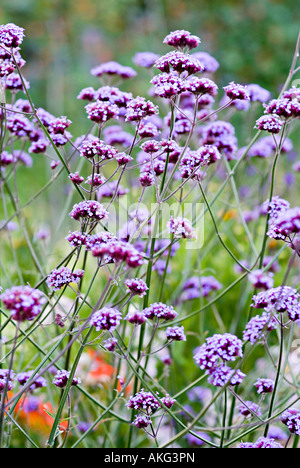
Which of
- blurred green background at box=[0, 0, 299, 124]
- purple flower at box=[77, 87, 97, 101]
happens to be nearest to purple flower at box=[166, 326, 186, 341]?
purple flower at box=[77, 87, 97, 101]

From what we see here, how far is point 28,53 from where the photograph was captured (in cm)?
612

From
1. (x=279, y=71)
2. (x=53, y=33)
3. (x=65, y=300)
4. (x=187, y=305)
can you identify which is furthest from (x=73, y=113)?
(x=187, y=305)

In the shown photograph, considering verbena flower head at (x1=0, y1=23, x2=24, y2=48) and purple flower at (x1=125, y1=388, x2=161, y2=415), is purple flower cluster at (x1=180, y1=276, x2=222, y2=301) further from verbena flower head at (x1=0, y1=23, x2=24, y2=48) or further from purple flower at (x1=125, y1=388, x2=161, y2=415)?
verbena flower head at (x1=0, y1=23, x2=24, y2=48)

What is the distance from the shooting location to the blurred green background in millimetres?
Result: 5258

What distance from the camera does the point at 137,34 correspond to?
5836mm

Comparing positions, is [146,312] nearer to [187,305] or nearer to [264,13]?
[187,305]

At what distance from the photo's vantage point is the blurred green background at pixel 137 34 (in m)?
5.26

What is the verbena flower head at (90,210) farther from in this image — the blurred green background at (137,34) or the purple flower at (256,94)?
the blurred green background at (137,34)

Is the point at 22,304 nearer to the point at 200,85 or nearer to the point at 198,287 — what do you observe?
the point at 200,85

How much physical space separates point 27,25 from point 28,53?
57cm

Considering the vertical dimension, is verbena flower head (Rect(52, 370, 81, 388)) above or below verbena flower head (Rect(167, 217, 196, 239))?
below

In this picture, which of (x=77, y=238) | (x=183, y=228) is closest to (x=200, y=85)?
(x=183, y=228)

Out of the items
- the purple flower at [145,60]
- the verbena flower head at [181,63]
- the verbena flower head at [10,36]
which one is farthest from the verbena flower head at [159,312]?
the purple flower at [145,60]

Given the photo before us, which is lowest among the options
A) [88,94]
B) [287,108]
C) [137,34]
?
[287,108]
